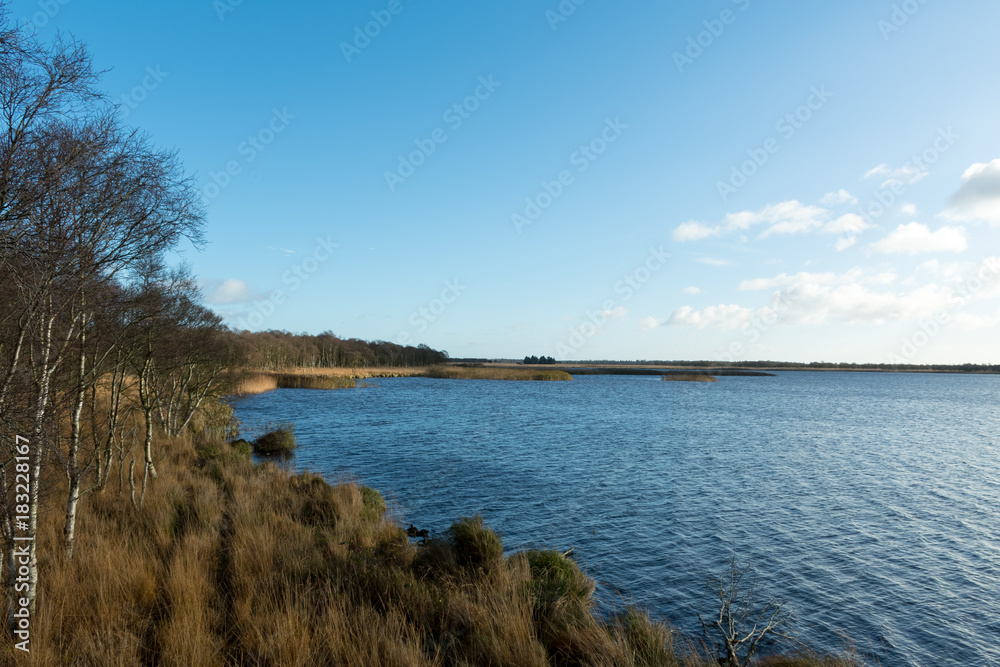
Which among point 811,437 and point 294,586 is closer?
point 294,586

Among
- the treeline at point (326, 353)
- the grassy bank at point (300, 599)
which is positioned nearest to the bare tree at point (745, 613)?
the grassy bank at point (300, 599)

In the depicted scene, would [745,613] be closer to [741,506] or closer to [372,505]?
[741,506]

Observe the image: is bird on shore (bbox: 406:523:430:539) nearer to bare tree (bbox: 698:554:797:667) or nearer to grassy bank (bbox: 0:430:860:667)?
grassy bank (bbox: 0:430:860:667)

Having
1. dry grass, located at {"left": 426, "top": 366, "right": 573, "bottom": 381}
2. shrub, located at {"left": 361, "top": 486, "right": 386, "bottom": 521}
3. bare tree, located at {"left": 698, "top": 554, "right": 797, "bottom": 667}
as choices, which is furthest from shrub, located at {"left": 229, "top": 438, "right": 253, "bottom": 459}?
dry grass, located at {"left": 426, "top": 366, "right": 573, "bottom": 381}

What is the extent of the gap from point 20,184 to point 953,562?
17.0 meters

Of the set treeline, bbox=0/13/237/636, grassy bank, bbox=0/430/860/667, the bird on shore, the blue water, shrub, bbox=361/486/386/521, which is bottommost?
the blue water

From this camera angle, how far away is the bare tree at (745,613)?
24.4ft

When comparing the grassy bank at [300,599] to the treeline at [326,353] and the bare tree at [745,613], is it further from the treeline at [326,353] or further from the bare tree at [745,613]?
the treeline at [326,353]

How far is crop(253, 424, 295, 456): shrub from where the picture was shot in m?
22.6

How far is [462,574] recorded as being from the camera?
8.30 meters

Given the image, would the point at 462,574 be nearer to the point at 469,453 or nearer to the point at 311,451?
the point at 469,453

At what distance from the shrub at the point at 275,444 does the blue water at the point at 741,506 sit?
0.79m

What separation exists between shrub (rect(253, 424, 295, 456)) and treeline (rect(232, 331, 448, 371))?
4705 centimetres

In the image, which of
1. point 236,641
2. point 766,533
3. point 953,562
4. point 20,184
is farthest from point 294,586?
point 953,562
